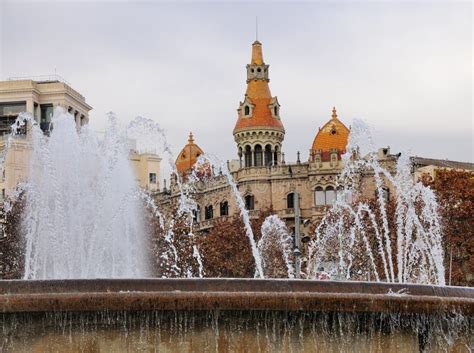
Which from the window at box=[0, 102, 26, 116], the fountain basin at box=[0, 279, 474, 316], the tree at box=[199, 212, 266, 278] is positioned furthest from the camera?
the window at box=[0, 102, 26, 116]

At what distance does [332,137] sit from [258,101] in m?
7.09

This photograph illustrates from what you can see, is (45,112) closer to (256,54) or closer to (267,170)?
(256,54)

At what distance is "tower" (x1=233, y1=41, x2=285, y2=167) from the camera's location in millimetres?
71312

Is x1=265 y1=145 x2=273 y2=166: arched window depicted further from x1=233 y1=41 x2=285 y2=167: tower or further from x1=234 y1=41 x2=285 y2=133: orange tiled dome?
x1=234 y1=41 x2=285 y2=133: orange tiled dome

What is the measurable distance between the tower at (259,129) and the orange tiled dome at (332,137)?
3.29 metres

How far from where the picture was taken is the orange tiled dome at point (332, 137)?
69.5 meters

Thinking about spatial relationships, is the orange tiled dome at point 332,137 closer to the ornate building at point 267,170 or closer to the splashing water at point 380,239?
the ornate building at point 267,170


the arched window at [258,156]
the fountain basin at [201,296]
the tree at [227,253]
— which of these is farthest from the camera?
the arched window at [258,156]

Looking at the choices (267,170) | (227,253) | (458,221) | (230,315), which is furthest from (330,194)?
(230,315)

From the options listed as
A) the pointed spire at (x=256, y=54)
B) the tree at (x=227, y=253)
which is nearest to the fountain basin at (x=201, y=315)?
the tree at (x=227, y=253)

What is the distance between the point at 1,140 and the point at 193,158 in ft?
56.6

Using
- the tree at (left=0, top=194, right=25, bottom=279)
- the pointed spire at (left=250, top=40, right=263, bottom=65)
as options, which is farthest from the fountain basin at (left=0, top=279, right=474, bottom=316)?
the pointed spire at (left=250, top=40, right=263, bottom=65)

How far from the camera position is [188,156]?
269 ft

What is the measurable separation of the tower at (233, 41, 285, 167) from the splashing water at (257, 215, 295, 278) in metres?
15.9
